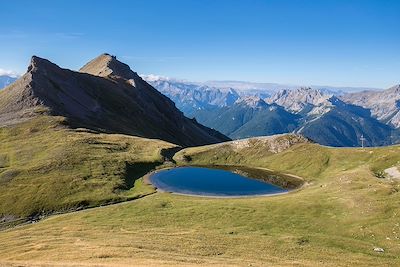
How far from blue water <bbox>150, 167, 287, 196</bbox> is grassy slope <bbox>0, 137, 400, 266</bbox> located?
8.36 meters

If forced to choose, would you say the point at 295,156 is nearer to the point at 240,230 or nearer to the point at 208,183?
the point at 208,183

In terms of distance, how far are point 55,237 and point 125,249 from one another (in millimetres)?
19207

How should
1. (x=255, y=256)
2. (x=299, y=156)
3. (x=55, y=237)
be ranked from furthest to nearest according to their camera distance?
(x=299, y=156) → (x=55, y=237) → (x=255, y=256)

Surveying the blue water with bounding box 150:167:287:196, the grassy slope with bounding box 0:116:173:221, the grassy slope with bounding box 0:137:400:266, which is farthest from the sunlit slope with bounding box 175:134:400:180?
the grassy slope with bounding box 0:116:173:221

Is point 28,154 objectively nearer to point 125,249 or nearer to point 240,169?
point 240,169

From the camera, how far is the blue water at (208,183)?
108 meters

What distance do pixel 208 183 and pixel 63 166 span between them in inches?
1792

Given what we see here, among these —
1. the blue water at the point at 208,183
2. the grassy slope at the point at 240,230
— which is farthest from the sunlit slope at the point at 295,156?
the blue water at the point at 208,183

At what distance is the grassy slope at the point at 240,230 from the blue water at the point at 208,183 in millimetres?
8363

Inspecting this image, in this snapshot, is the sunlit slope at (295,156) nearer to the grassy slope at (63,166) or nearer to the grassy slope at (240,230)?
the grassy slope at (240,230)

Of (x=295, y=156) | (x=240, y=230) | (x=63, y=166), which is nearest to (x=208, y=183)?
(x=295, y=156)

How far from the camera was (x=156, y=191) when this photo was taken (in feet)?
361

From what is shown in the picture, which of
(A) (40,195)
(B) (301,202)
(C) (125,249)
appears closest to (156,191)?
(A) (40,195)

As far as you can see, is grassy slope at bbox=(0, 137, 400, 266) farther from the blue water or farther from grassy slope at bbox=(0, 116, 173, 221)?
grassy slope at bbox=(0, 116, 173, 221)
